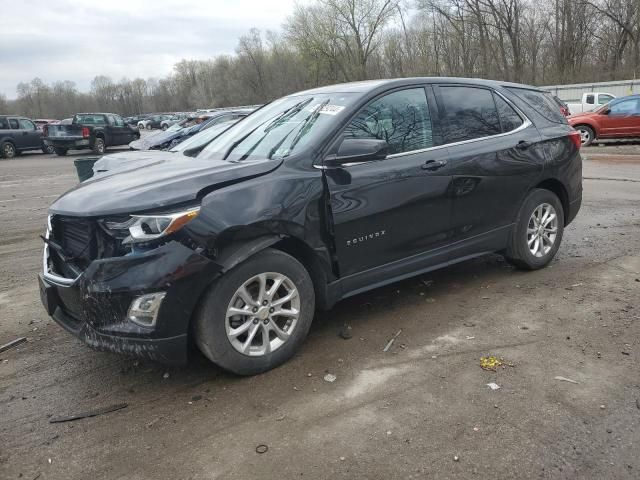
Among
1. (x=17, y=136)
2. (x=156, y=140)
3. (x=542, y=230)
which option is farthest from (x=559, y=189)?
(x=17, y=136)

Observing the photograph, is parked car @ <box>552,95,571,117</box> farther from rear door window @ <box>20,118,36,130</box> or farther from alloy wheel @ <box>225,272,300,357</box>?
rear door window @ <box>20,118,36,130</box>

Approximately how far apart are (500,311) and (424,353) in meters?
0.99

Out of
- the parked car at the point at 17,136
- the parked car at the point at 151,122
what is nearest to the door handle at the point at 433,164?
the parked car at the point at 17,136

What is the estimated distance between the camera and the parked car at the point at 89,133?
77.4 feet

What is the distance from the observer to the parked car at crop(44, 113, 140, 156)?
23.6m

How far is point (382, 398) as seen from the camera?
9.90 feet

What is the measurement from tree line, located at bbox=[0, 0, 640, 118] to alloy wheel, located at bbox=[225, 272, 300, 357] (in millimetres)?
42083

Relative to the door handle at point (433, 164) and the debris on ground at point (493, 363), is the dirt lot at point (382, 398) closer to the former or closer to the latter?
the debris on ground at point (493, 363)

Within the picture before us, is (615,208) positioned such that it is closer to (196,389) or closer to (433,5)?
(196,389)

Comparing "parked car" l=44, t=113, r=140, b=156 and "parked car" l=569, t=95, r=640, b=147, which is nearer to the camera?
"parked car" l=569, t=95, r=640, b=147

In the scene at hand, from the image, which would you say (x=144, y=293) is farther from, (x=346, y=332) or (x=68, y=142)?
(x=68, y=142)

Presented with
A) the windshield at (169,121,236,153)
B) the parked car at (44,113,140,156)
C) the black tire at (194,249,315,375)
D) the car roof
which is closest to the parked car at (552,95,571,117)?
the car roof

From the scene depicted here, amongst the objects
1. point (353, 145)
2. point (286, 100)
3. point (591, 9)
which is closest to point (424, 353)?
point (353, 145)

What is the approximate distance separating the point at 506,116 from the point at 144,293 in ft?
11.5
